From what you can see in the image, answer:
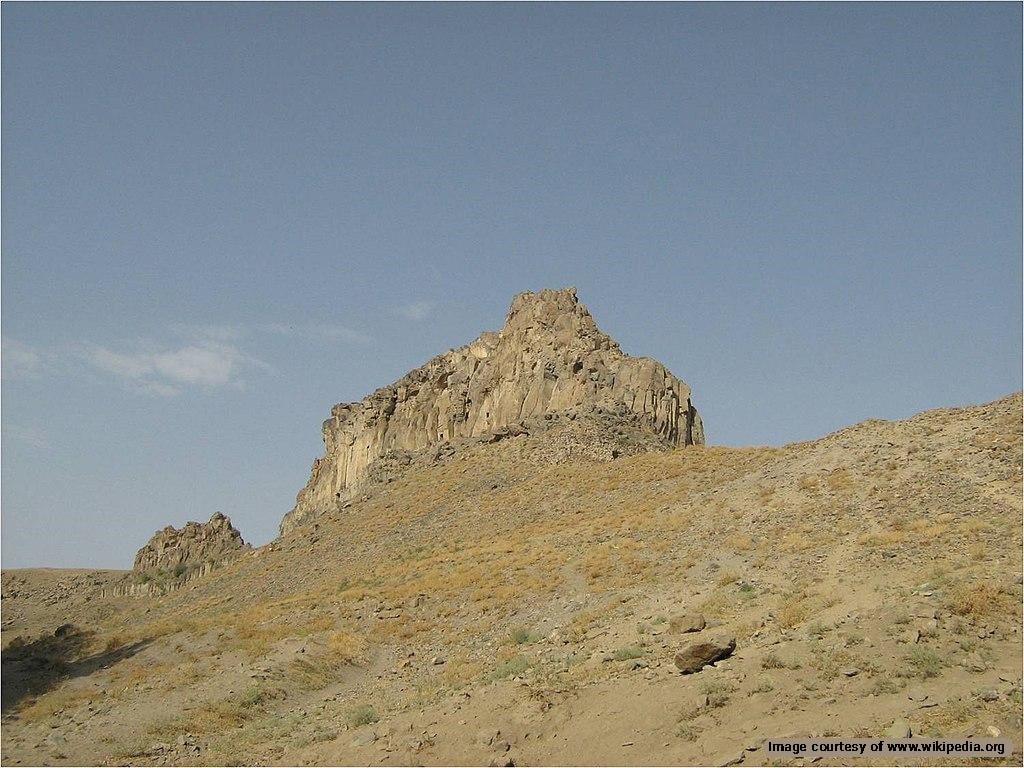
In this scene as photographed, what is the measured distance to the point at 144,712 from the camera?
20219mm

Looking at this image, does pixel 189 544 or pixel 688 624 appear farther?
pixel 189 544

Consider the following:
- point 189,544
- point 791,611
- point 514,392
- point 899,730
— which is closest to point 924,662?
point 899,730

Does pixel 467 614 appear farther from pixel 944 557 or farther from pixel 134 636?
pixel 944 557

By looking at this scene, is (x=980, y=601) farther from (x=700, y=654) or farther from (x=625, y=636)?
(x=625, y=636)

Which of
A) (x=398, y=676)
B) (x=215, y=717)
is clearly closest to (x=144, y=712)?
(x=215, y=717)

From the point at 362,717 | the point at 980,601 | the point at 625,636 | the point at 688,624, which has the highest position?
the point at 980,601

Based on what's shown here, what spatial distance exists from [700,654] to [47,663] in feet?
74.6

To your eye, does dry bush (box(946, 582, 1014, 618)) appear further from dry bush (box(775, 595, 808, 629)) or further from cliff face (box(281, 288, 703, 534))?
cliff face (box(281, 288, 703, 534))

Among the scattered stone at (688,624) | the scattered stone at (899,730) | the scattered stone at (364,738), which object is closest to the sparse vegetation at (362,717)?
the scattered stone at (364,738)

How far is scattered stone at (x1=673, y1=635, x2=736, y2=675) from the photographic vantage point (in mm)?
15219

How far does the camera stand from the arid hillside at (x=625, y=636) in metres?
13.0

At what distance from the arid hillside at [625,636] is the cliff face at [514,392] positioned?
24.0 metres

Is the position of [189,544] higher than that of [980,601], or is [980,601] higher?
[189,544]

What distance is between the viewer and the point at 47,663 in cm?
2631
